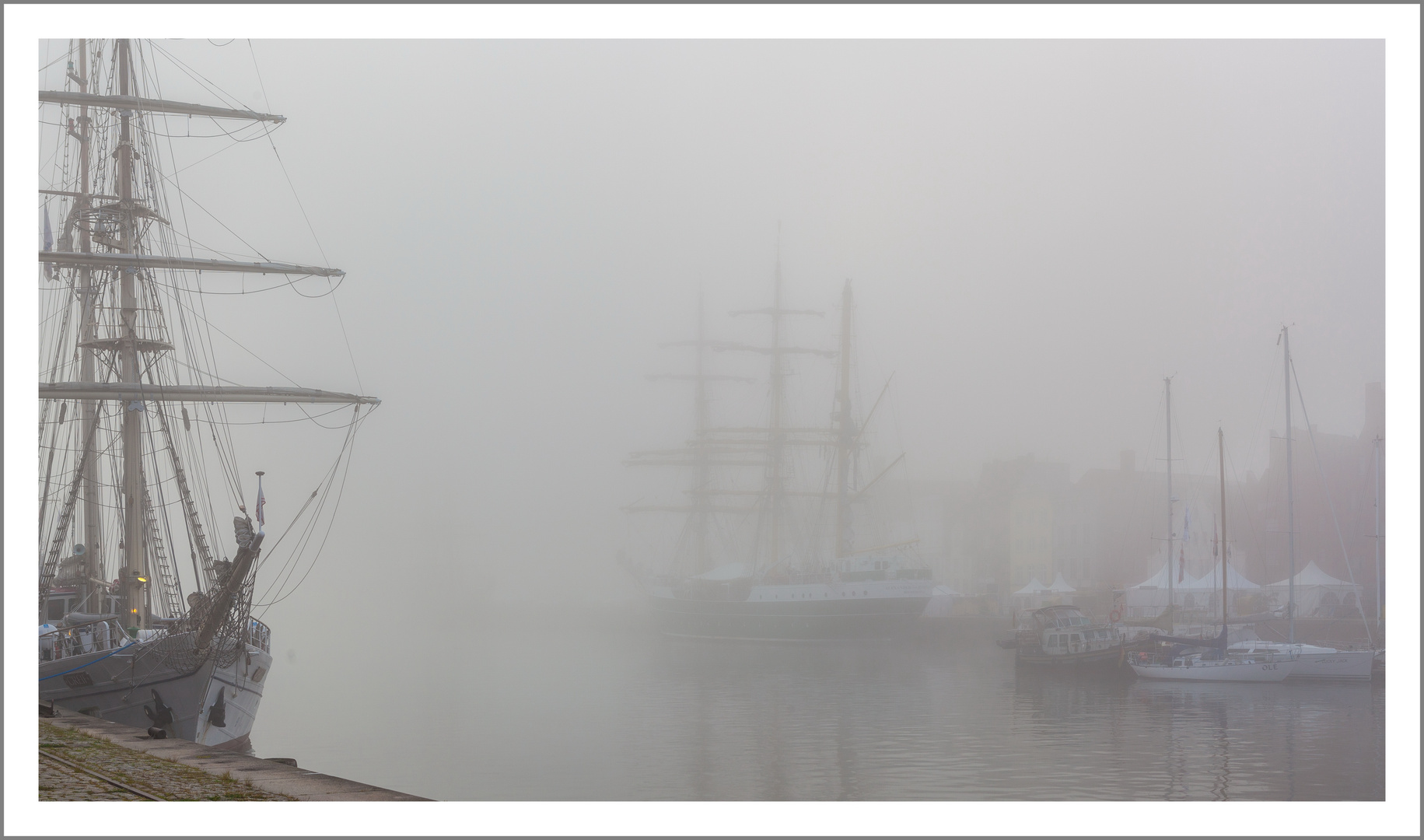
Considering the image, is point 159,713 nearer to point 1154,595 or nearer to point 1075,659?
point 1075,659

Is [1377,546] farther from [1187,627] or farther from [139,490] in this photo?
[139,490]

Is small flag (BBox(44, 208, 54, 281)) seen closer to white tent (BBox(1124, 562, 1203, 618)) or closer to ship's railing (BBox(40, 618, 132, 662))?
ship's railing (BBox(40, 618, 132, 662))

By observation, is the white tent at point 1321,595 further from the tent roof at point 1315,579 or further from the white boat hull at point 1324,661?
Answer: the white boat hull at point 1324,661

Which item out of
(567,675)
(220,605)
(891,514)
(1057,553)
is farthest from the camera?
(891,514)

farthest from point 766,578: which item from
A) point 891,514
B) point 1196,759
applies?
point 1196,759

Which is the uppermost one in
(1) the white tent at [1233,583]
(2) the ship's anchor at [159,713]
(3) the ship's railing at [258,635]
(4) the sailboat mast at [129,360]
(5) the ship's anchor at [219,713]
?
(4) the sailboat mast at [129,360]

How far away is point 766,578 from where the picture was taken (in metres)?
85.9

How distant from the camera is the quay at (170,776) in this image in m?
13.1

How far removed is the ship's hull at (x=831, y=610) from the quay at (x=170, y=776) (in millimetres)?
64539

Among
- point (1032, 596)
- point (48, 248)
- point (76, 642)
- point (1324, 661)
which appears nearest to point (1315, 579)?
point (1324, 661)

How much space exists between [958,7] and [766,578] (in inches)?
2910

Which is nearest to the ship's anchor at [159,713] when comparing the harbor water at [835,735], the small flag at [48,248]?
the harbor water at [835,735]

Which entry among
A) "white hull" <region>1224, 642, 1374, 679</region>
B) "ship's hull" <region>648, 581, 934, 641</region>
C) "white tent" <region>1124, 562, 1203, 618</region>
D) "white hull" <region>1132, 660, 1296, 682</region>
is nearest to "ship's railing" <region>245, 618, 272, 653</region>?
"white hull" <region>1132, 660, 1296, 682</region>

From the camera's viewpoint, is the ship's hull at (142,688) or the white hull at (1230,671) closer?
the ship's hull at (142,688)
